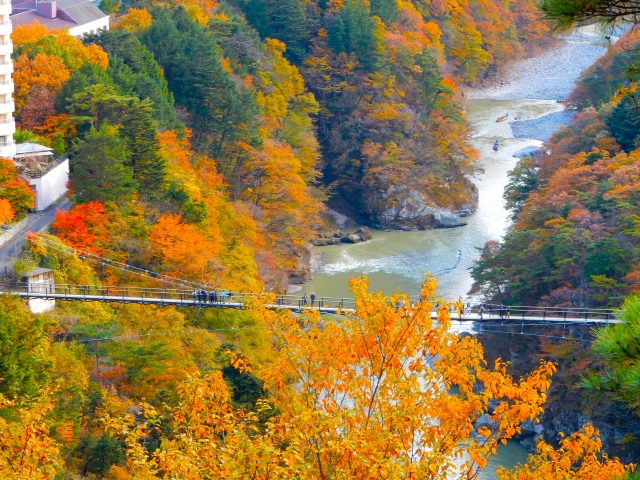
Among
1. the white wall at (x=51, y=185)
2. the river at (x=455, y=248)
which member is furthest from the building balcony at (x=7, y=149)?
the river at (x=455, y=248)

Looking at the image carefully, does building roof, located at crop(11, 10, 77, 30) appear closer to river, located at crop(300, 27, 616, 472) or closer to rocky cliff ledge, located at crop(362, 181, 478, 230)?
rocky cliff ledge, located at crop(362, 181, 478, 230)

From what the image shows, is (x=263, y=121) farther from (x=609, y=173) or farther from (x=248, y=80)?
(x=609, y=173)

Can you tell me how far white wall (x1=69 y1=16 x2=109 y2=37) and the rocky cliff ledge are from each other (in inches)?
474

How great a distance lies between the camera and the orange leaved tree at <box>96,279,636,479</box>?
7.02 metres

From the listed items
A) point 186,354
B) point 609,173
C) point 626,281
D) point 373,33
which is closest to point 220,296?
point 186,354

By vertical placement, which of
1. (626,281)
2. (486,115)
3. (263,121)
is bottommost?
(486,115)

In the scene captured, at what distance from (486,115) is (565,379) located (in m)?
31.1

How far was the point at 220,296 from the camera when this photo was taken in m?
20.5

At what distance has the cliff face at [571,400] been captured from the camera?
63.5ft

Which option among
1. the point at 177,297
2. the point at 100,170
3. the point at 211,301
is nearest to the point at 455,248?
the point at 177,297

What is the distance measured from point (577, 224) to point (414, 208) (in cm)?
1327

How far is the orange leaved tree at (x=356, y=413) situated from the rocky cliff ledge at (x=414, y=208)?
2773 centimetres

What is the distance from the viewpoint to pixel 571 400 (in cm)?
2066

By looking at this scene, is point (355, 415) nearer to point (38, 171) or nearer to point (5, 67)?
point (38, 171)
